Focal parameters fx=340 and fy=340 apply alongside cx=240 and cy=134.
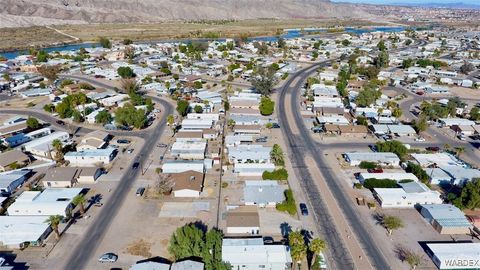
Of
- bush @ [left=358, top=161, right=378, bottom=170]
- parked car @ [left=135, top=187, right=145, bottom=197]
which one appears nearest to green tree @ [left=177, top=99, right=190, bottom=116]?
parked car @ [left=135, top=187, right=145, bottom=197]

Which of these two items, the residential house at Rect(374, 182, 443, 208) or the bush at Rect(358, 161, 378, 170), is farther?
the bush at Rect(358, 161, 378, 170)

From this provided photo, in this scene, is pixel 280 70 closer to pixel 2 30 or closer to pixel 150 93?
pixel 150 93

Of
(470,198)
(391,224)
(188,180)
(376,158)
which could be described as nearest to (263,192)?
(188,180)

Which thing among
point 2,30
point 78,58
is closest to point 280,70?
point 78,58

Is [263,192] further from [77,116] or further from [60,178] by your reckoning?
[77,116]

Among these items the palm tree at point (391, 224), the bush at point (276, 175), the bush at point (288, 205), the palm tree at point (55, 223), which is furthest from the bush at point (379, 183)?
the palm tree at point (55, 223)

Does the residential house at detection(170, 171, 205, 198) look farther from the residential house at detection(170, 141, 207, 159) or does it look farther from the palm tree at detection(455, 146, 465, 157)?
the palm tree at detection(455, 146, 465, 157)

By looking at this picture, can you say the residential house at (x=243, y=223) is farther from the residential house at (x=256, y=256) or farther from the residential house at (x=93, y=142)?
the residential house at (x=93, y=142)
